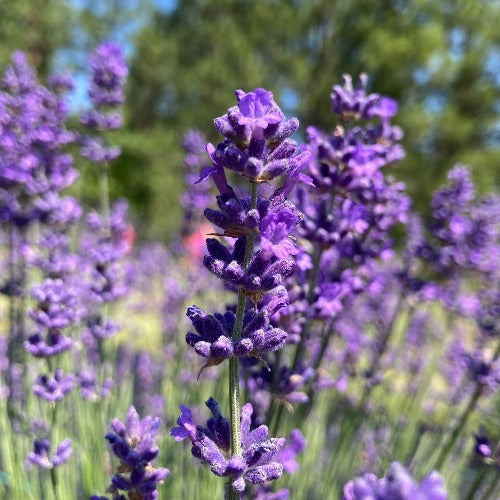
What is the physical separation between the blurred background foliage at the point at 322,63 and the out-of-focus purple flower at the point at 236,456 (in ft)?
42.2

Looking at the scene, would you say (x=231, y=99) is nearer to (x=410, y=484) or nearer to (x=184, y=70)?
(x=184, y=70)

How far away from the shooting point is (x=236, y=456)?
106 cm

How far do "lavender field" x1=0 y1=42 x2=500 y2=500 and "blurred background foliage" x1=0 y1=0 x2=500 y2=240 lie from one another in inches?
425

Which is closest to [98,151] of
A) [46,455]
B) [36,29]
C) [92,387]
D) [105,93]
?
[105,93]

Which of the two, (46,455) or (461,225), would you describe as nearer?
(46,455)

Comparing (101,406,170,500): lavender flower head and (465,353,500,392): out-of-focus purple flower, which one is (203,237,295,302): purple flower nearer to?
(101,406,170,500): lavender flower head

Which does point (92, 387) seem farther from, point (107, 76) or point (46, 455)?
point (107, 76)

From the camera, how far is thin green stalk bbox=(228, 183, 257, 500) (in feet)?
3.41

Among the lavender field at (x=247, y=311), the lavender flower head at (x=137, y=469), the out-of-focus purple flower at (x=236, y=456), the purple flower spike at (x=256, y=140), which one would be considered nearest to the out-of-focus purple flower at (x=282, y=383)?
the lavender field at (x=247, y=311)

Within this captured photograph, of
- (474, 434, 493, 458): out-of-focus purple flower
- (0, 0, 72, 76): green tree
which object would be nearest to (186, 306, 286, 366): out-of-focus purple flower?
(474, 434, 493, 458): out-of-focus purple flower

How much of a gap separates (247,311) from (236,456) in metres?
0.33

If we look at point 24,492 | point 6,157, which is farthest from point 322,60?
point 24,492

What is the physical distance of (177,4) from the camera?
1869 cm

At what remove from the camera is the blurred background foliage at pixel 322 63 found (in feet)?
47.9
